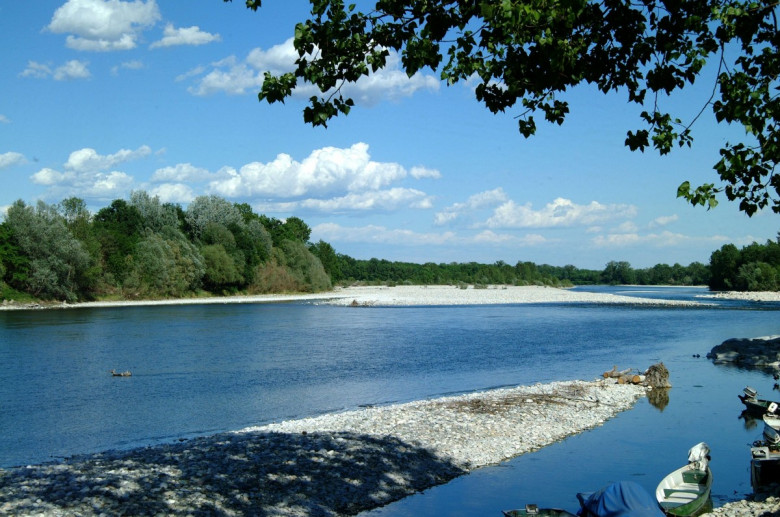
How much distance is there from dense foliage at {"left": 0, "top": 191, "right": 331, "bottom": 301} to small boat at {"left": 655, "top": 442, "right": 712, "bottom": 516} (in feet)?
282

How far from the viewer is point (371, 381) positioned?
1217 inches

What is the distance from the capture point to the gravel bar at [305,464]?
12.0 meters

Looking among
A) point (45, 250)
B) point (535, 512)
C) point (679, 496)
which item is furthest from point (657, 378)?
point (45, 250)

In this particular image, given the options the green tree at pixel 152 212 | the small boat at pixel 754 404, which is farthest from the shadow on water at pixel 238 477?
the green tree at pixel 152 212

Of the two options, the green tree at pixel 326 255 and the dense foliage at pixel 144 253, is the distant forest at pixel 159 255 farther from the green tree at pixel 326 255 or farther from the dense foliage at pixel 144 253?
the green tree at pixel 326 255

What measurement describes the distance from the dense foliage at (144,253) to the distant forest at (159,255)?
0.15 metres

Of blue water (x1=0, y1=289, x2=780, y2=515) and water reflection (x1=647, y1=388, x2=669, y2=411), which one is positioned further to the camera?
water reflection (x1=647, y1=388, x2=669, y2=411)

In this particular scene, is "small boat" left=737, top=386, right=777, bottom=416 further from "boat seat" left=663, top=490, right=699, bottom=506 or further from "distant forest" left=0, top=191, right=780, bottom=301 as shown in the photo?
"distant forest" left=0, top=191, right=780, bottom=301

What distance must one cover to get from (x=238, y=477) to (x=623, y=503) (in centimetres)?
760

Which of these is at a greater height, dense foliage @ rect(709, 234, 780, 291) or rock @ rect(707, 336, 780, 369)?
dense foliage @ rect(709, 234, 780, 291)

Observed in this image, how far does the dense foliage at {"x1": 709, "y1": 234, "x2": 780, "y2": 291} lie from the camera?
13600 centimetres

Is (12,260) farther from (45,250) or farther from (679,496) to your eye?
(679,496)

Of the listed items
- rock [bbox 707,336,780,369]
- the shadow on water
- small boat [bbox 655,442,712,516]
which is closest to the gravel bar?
the shadow on water

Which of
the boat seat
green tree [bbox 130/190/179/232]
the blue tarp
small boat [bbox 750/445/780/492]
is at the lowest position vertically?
the boat seat
